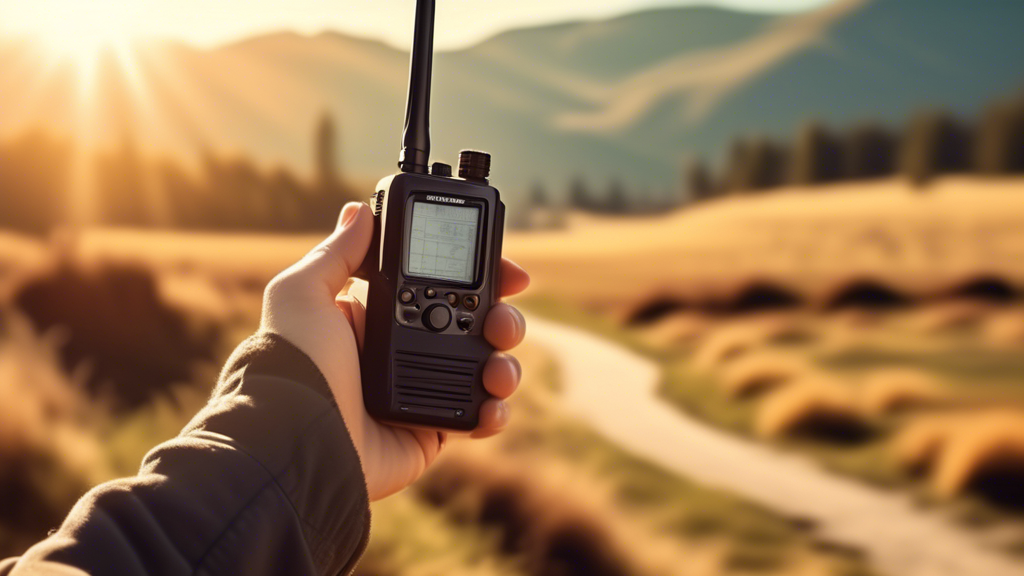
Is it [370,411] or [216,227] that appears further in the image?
[216,227]

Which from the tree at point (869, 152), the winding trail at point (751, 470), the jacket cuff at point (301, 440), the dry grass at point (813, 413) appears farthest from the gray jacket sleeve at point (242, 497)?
→ the tree at point (869, 152)

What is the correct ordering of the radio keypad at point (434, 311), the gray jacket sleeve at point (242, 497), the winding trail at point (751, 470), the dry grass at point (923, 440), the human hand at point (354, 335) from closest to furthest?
the gray jacket sleeve at point (242, 497), the human hand at point (354, 335), the radio keypad at point (434, 311), the winding trail at point (751, 470), the dry grass at point (923, 440)

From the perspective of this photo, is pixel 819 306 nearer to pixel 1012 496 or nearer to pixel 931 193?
pixel 931 193

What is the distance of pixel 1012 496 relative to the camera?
263 centimetres

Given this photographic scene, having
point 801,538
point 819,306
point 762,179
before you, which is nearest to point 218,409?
point 801,538

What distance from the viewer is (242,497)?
84cm

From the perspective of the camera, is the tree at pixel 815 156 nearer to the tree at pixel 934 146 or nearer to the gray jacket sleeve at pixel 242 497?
the tree at pixel 934 146

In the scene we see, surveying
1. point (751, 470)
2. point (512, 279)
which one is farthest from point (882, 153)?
point (512, 279)

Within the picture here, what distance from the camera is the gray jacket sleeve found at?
729mm

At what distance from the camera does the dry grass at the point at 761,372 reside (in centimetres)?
325

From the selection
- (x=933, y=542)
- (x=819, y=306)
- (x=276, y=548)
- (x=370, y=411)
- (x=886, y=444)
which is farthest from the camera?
(x=819, y=306)

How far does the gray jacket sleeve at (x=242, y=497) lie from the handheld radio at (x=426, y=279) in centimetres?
20

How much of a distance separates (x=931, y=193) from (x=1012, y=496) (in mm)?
1350

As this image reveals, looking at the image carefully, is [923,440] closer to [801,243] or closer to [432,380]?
[801,243]
